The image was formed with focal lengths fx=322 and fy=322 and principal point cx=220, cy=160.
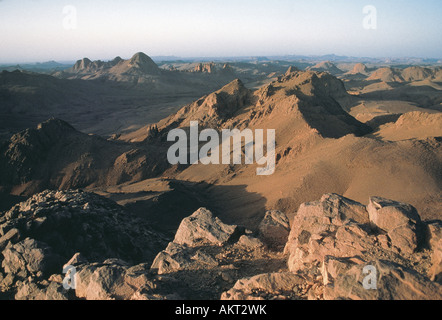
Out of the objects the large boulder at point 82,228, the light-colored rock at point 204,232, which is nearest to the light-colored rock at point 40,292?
the large boulder at point 82,228

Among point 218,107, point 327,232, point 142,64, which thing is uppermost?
point 142,64

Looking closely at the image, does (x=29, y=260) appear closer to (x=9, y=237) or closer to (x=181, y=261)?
(x=9, y=237)

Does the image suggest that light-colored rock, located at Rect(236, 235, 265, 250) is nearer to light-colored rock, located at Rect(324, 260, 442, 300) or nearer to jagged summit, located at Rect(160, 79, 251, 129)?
light-colored rock, located at Rect(324, 260, 442, 300)

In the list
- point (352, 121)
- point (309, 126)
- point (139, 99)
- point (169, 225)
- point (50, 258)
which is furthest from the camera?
point (139, 99)

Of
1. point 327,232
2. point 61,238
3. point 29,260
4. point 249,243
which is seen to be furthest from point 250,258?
point 61,238

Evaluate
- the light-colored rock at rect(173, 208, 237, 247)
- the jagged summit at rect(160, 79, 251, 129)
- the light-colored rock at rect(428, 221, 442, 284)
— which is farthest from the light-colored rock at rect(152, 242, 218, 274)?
the jagged summit at rect(160, 79, 251, 129)

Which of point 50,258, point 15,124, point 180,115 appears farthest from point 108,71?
point 50,258
